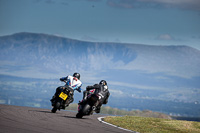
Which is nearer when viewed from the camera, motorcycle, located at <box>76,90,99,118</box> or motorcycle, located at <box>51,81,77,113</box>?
motorcycle, located at <box>76,90,99,118</box>

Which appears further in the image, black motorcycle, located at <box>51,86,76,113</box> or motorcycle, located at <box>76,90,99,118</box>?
black motorcycle, located at <box>51,86,76,113</box>

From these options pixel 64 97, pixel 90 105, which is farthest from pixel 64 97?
pixel 90 105

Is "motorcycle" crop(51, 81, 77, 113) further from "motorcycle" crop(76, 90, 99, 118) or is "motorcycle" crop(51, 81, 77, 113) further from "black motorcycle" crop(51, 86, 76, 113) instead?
"motorcycle" crop(76, 90, 99, 118)

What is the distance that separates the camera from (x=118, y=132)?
1753 cm

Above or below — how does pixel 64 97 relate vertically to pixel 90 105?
above

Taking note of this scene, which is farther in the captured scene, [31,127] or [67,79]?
[67,79]

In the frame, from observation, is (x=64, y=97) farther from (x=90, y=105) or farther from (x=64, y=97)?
(x=90, y=105)

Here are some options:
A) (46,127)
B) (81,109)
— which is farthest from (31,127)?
(81,109)

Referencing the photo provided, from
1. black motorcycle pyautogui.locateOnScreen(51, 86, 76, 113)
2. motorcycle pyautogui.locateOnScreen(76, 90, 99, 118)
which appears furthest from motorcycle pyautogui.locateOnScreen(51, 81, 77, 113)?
motorcycle pyautogui.locateOnScreen(76, 90, 99, 118)

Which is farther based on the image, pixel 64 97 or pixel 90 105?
pixel 64 97

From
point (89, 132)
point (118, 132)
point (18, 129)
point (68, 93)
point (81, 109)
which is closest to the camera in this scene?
point (18, 129)

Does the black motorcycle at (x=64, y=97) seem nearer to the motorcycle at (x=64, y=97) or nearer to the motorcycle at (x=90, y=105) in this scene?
the motorcycle at (x=64, y=97)

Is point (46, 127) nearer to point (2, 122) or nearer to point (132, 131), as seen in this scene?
point (2, 122)

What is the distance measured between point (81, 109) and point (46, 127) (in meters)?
6.33
